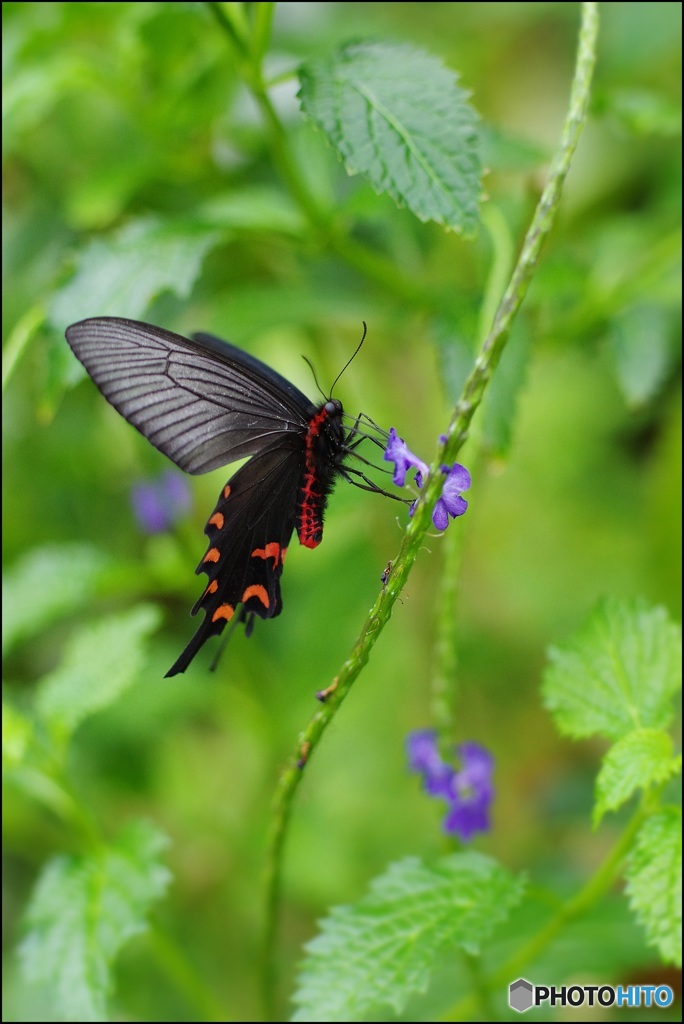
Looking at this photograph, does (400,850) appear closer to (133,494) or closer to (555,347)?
(133,494)

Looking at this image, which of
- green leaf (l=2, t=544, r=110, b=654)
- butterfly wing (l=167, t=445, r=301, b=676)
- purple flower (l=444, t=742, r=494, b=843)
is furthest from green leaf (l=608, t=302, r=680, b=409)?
green leaf (l=2, t=544, r=110, b=654)

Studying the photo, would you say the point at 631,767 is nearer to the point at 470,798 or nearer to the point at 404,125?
the point at 470,798

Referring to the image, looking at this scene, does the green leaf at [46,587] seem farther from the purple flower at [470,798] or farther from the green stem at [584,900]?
the green stem at [584,900]

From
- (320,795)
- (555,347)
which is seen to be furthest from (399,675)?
(555,347)

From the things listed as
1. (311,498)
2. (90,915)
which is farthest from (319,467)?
(90,915)

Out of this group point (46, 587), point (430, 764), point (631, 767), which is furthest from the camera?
point (46, 587)
